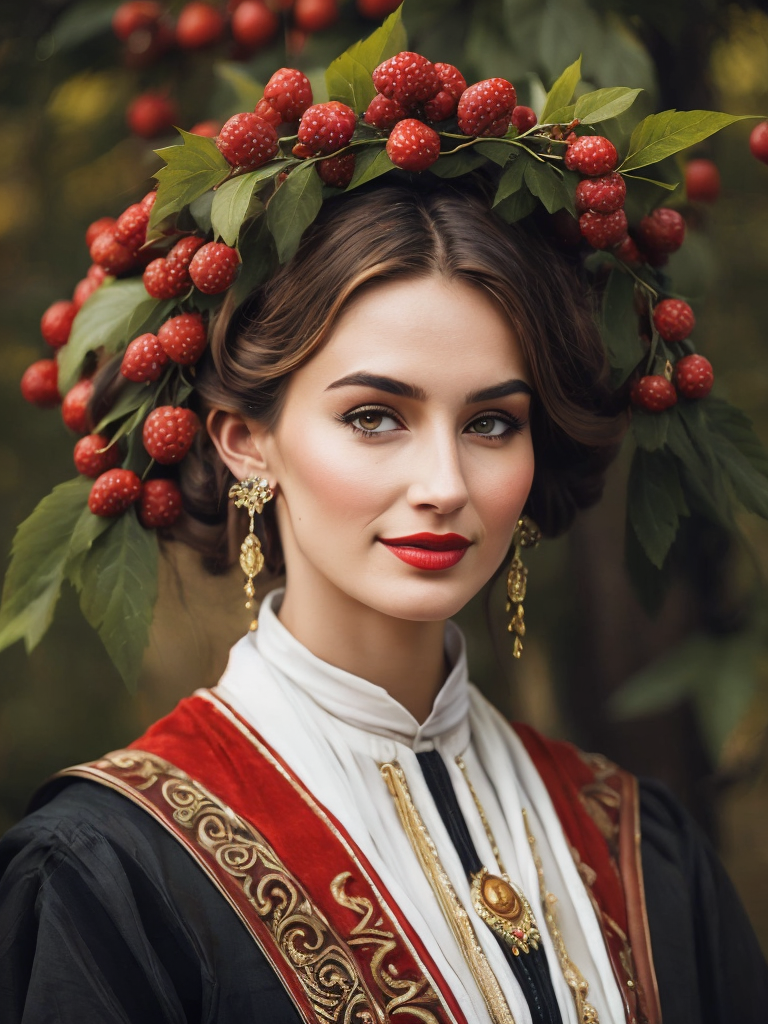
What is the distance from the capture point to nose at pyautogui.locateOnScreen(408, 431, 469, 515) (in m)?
1.42

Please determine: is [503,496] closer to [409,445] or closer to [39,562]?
[409,445]

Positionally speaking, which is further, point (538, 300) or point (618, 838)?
point (618, 838)

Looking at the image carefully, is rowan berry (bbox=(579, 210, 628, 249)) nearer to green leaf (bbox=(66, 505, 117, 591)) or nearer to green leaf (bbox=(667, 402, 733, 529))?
green leaf (bbox=(667, 402, 733, 529))

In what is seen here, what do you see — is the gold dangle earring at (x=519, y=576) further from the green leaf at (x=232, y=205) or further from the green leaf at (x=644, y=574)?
the green leaf at (x=232, y=205)

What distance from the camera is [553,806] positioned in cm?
172

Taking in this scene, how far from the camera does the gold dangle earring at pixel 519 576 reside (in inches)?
64.7

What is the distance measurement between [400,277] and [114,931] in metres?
0.89

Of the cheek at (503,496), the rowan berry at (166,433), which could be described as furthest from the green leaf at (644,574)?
the rowan berry at (166,433)

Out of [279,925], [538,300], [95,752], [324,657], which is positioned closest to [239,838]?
[279,925]

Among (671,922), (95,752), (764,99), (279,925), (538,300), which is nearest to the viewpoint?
(279,925)

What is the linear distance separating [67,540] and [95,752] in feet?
3.72

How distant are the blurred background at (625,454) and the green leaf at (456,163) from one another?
0.92 feet

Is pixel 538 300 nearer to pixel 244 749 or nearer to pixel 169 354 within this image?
pixel 169 354

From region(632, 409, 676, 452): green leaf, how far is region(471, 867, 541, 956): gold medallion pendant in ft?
2.10
